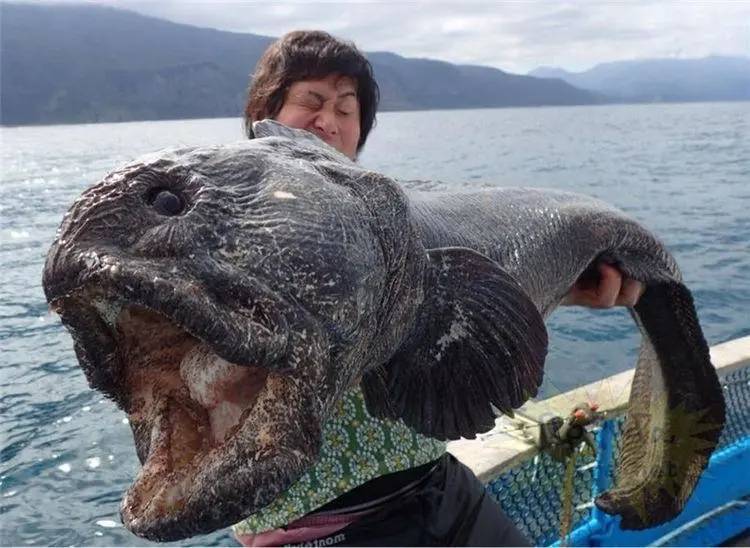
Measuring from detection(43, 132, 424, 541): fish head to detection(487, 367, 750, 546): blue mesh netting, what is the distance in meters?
2.32

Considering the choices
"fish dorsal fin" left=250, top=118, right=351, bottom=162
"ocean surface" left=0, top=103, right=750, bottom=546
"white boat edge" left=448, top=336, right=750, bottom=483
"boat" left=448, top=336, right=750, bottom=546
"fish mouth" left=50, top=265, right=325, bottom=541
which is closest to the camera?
"fish mouth" left=50, top=265, right=325, bottom=541

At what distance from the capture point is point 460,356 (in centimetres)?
165

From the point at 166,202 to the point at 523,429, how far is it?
9.23 feet

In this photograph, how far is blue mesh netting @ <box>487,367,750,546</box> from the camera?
3.49 m

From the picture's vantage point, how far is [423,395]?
1.66 metres

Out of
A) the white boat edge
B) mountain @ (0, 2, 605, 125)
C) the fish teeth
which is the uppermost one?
mountain @ (0, 2, 605, 125)

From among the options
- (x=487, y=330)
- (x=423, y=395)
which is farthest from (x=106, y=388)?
(x=487, y=330)

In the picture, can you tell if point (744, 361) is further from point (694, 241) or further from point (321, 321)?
point (694, 241)

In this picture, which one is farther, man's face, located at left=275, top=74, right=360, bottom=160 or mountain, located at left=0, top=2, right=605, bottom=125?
mountain, located at left=0, top=2, right=605, bottom=125

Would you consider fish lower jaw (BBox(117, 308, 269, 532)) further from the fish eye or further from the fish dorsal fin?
the fish dorsal fin

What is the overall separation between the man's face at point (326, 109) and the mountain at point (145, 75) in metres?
59.6

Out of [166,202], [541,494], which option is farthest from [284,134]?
[541,494]

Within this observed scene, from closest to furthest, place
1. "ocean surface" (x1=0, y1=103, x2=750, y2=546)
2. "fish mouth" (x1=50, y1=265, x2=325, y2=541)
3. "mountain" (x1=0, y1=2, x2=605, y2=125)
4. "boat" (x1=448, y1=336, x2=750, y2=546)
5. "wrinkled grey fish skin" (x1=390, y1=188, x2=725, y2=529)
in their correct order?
1. "fish mouth" (x1=50, y1=265, x2=325, y2=541)
2. "wrinkled grey fish skin" (x1=390, y1=188, x2=725, y2=529)
3. "boat" (x1=448, y1=336, x2=750, y2=546)
4. "ocean surface" (x1=0, y1=103, x2=750, y2=546)
5. "mountain" (x1=0, y1=2, x2=605, y2=125)

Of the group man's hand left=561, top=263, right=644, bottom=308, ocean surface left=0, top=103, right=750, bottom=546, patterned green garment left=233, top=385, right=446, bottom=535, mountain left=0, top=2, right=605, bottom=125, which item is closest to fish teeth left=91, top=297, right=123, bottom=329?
ocean surface left=0, top=103, right=750, bottom=546
